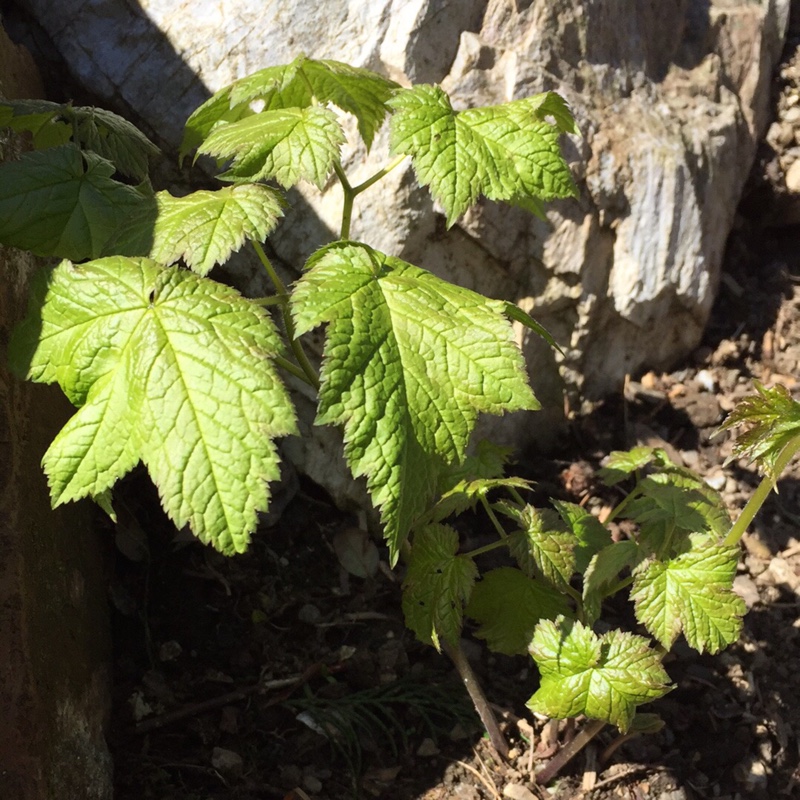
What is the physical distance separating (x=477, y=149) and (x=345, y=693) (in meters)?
1.31

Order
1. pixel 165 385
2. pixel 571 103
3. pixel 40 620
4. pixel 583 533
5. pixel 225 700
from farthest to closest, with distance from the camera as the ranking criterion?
pixel 571 103
pixel 225 700
pixel 583 533
pixel 40 620
pixel 165 385

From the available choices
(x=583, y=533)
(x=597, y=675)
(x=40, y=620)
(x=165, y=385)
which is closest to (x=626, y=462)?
(x=583, y=533)

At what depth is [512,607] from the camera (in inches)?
71.3

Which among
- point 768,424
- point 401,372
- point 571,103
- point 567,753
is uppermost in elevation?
point 401,372

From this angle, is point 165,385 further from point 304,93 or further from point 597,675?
point 597,675

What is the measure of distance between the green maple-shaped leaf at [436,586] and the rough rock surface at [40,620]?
27.3 inches

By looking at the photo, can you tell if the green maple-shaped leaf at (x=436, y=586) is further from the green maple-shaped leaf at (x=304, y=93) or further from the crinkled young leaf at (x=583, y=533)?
the green maple-shaped leaf at (x=304, y=93)

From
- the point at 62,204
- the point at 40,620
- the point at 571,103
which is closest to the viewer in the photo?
the point at 62,204

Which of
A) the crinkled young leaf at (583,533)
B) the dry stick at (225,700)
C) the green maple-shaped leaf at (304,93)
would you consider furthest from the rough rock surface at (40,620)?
the crinkled young leaf at (583,533)

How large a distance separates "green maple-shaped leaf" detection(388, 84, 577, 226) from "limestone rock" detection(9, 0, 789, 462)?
0.72m

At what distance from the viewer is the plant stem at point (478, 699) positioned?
1786mm

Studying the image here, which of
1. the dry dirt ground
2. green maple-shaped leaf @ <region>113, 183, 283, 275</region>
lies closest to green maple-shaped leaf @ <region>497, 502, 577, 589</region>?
the dry dirt ground

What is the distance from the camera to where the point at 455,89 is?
7.62 feet

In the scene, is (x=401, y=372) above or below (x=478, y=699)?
above
